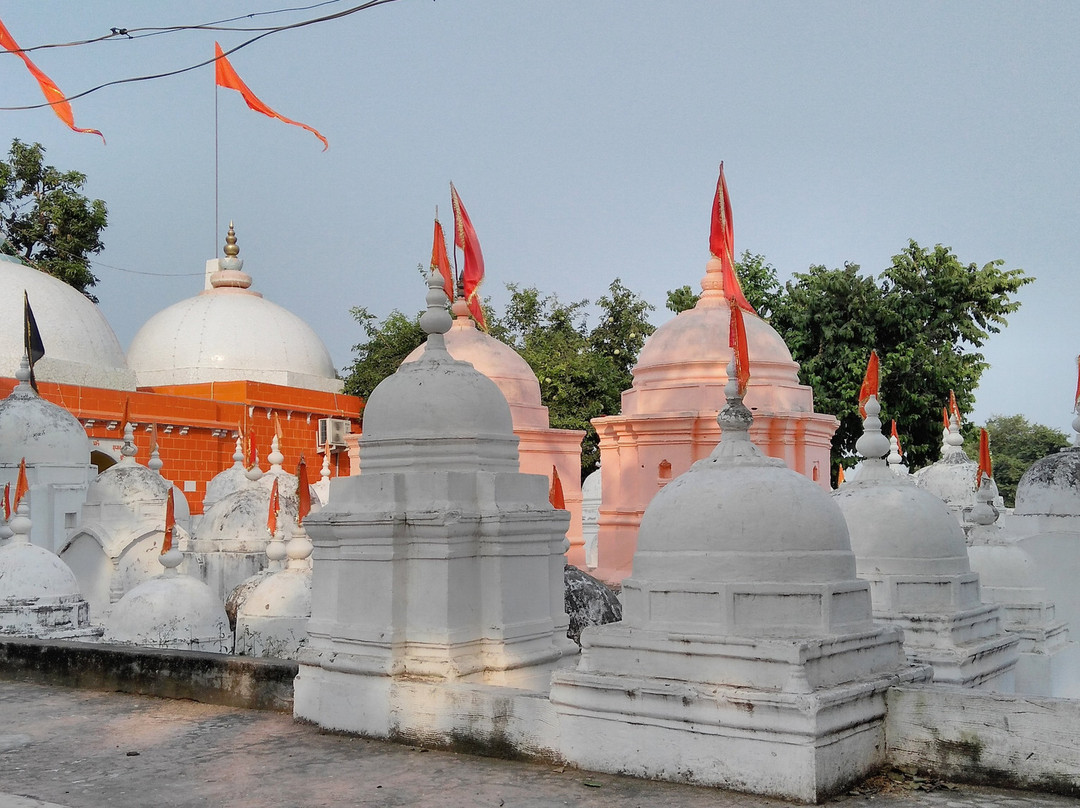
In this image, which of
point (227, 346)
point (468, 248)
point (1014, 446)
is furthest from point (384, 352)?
point (1014, 446)

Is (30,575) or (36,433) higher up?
(36,433)

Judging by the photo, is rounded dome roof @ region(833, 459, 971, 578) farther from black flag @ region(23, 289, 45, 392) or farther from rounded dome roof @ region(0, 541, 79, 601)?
black flag @ region(23, 289, 45, 392)

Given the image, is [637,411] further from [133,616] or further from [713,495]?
[713,495]

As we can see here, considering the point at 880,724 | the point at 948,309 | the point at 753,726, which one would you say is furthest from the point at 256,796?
the point at 948,309

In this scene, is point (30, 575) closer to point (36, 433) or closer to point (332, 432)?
point (36, 433)

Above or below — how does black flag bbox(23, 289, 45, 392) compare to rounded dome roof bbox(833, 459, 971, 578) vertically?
above

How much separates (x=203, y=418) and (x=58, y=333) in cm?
365

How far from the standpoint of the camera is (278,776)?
200 inches

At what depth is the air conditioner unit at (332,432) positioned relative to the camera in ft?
94.4

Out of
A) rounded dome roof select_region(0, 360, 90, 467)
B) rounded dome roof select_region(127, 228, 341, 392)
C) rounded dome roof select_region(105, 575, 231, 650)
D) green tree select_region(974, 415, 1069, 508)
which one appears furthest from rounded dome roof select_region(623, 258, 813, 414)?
green tree select_region(974, 415, 1069, 508)

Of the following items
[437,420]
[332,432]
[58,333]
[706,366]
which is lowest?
[437,420]

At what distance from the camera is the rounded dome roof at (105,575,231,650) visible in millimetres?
10102

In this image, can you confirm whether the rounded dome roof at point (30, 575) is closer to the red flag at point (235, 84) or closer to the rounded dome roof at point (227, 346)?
the red flag at point (235, 84)

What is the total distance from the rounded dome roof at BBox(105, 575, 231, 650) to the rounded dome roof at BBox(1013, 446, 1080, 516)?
8037 millimetres
